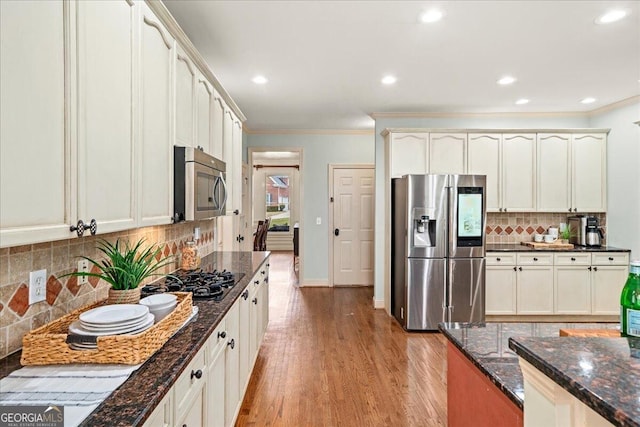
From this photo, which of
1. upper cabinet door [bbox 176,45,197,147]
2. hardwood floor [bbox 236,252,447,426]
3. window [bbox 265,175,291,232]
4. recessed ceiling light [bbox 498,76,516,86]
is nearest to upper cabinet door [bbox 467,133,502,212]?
recessed ceiling light [bbox 498,76,516,86]

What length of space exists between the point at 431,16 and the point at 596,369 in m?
2.38

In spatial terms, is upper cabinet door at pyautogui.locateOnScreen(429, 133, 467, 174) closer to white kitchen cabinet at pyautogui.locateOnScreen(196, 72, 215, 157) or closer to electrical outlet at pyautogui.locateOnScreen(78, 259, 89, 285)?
white kitchen cabinet at pyautogui.locateOnScreen(196, 72, 215, 157)

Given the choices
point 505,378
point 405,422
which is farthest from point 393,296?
point 505,378

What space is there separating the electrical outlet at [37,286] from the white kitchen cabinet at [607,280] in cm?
518

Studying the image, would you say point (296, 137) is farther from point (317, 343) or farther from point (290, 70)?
point (317, 343)

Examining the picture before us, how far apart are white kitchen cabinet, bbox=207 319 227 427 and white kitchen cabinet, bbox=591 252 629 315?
446 cm

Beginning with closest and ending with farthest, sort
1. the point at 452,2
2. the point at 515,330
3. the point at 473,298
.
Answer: the point at 515,330, the point at 452,2, the point at 473,298

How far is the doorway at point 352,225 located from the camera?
243 inches

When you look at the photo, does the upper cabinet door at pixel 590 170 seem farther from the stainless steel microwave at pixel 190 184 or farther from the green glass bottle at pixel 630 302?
the stainless steel microwave at pixel 190 184

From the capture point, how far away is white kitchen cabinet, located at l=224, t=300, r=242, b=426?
1916 millimetres

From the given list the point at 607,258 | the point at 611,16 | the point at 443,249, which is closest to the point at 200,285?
the point at 443,249

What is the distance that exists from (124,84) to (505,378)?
1745 mm

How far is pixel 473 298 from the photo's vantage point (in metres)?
4.05

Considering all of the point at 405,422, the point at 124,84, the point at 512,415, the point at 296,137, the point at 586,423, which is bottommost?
the point at 405,422
